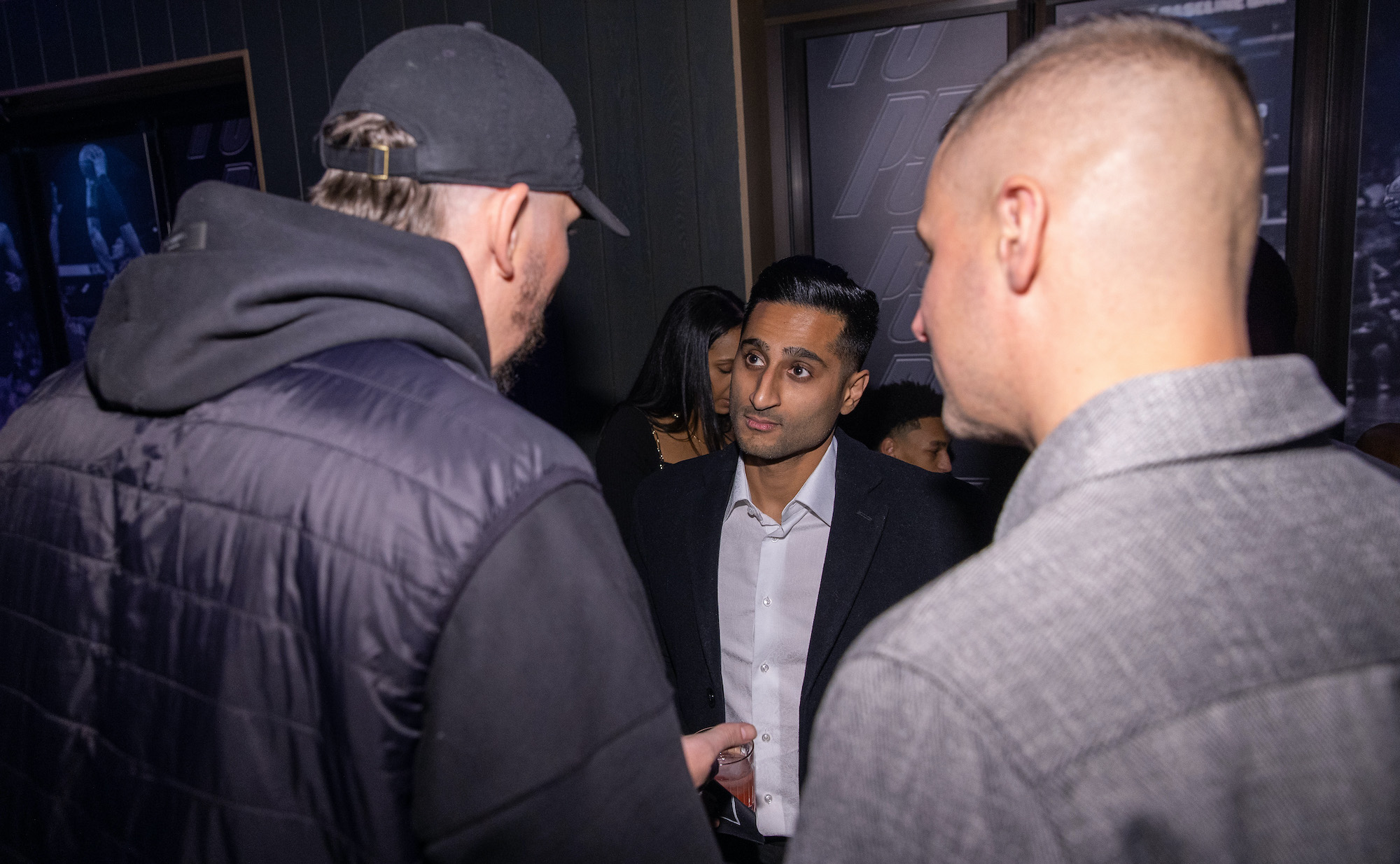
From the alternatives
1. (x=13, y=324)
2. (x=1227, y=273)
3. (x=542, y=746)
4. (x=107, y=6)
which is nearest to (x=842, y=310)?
(x=1227, y=273)

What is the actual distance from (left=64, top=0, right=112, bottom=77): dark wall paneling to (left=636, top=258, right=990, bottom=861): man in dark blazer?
11.4 feet

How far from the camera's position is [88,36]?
361 centimetres

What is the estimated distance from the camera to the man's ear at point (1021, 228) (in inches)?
26.8

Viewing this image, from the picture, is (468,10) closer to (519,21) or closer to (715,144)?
(519,21)

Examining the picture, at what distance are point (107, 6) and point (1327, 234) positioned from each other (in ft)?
15.9

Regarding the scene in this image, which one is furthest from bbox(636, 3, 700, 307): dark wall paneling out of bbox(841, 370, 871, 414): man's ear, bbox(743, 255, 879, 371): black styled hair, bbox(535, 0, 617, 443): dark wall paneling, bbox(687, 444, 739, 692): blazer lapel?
bbox(687, 444, 739, 692): blazer lapel

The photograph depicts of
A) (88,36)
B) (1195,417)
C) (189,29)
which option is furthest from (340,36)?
(1195,417)

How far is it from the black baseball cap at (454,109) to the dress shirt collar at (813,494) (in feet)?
3.29

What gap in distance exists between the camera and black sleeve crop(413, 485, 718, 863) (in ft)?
2.23

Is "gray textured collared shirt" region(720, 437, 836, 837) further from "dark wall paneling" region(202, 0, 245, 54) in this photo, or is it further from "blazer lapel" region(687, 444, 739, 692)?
"dark wall paneling" region(202, 0, 245, 54)

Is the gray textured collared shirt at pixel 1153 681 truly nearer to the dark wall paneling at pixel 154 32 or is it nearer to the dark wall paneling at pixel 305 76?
the dark wall paneling at pixel 305 76

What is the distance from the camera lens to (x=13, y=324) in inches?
167

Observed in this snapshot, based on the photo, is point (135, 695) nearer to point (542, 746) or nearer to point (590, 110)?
point (542, 746)

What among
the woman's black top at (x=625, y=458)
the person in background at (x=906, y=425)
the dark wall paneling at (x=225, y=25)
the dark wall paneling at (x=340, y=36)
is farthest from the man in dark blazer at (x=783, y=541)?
the dark wall paneling at (x=225, y=25)
